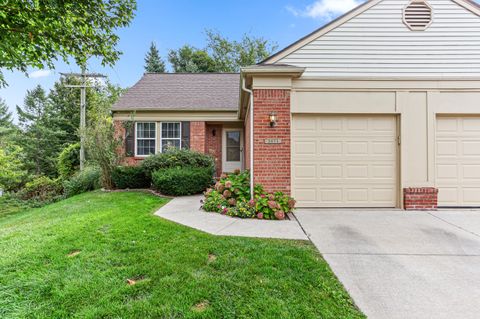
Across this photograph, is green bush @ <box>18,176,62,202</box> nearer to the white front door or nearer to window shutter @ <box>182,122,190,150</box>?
window shutter @ <box>182,122,190,150</box>

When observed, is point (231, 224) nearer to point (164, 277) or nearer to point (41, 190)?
point (164, 277)

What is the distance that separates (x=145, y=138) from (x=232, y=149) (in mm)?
4216

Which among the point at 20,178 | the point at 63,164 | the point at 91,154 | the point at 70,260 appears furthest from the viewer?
the point at 20,178

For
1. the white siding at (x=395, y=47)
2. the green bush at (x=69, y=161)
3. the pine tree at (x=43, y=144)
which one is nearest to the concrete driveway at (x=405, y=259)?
the white siding at (x=395, y=47)

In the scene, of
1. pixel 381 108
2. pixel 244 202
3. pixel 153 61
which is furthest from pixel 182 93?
pixel 153 61

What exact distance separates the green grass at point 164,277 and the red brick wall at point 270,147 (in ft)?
7.40

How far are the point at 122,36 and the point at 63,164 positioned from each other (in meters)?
12.6

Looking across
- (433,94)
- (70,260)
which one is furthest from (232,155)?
(70,260)

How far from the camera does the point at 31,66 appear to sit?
16.8ft

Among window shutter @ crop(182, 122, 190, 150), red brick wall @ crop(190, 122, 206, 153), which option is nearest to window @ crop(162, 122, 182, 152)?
window shutter @ crop(182, 122, 190, 150)

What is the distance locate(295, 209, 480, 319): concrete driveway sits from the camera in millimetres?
2342

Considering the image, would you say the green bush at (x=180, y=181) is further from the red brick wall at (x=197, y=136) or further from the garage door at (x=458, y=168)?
the garage door at (x=458, y=168)

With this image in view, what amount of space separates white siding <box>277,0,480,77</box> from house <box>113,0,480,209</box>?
0.08 ft

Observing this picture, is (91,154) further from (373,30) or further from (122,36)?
(373,30)
